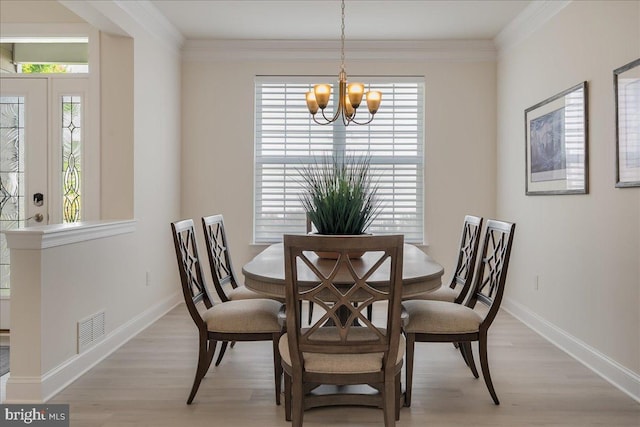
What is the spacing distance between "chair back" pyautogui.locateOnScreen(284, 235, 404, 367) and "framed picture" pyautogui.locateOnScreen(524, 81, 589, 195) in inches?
77.4

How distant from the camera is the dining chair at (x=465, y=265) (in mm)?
3027

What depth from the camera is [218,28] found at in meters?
4.55

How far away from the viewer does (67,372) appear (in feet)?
9.09

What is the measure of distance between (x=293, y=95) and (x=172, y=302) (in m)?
2.39

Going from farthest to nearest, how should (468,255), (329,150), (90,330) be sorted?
(329,150) → (468,255) → (90,330)

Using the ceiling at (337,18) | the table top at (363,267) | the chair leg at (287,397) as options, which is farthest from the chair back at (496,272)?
the ceiling at (337,18)

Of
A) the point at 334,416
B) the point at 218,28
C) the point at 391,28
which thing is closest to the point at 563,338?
the point at 334,416

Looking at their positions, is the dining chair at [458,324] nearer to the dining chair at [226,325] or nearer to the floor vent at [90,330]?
the dining chair at [226,325]

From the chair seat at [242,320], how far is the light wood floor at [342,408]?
397mm

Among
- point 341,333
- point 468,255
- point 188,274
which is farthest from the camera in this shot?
point 468,255

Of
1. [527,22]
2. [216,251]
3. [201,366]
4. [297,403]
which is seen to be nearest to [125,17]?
[216,251]

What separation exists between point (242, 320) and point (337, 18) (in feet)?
9.47

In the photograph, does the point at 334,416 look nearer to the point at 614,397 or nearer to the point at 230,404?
the point at 230,404

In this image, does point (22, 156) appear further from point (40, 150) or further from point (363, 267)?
point (363, 267)
